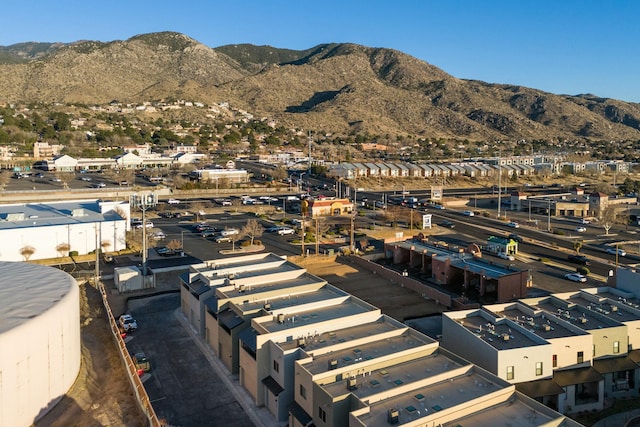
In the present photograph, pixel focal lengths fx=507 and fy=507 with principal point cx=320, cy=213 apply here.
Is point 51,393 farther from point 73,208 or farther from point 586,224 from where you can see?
point 586,224

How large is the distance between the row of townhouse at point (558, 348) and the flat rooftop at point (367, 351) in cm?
226

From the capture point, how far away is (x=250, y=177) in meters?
83.0

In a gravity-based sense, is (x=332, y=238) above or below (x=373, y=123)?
below

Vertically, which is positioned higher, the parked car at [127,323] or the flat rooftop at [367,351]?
the flat rooftop at [367,351]

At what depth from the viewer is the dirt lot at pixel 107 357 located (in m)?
16.6

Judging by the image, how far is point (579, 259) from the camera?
3781 centimetres

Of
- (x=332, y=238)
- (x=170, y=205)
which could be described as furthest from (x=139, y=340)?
(x=170, y=205)

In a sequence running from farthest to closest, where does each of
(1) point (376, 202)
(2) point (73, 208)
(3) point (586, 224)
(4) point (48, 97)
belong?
(4) point (48, 97), (1) point (376, 202), (3) point (586, 224), (2) point (73, 208)

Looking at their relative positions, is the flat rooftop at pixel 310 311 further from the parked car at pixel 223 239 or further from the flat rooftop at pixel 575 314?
the parked car at pixel 223 239

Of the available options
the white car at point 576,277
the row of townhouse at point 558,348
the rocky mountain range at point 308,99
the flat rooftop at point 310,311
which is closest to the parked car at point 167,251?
the flat rooftop at point 310,311

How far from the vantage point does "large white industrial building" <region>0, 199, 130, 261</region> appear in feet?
113

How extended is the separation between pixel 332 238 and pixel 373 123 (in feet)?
388

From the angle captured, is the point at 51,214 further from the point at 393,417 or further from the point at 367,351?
the point at 393,417

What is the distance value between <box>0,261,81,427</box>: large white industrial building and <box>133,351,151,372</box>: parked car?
2145mm
